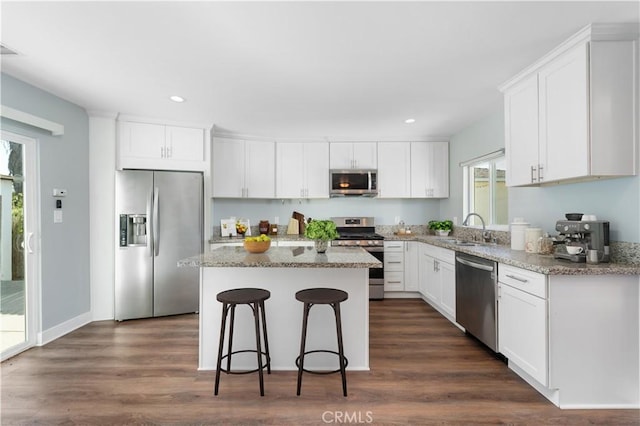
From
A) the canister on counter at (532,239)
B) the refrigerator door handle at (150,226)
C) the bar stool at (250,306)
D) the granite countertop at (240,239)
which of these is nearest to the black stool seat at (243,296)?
the bar stool at (250,306)

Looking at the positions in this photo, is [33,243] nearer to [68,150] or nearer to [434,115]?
[68,150]

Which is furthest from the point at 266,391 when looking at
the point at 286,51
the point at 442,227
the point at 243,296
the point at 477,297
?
the point at 442,227

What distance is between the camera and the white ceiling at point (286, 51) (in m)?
1.96

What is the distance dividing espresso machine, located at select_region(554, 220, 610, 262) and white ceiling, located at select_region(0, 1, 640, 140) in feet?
4.17

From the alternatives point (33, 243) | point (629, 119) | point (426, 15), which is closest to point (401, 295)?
point (629, 119)

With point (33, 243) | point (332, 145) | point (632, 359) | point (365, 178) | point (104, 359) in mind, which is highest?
point (332, 145)

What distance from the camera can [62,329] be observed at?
3.40 meters

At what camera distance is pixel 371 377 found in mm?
2496

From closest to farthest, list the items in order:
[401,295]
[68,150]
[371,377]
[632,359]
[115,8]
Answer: [115,8] < [632,359] < [371,377] < [68,150] < [401,295]

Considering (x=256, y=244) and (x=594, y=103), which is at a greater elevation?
(x=594, y=103)

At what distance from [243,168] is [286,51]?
2.77m

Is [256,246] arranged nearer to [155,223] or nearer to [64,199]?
[155,223]

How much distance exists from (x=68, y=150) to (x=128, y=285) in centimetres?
162

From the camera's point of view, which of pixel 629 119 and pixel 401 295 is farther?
pixel 401 295
